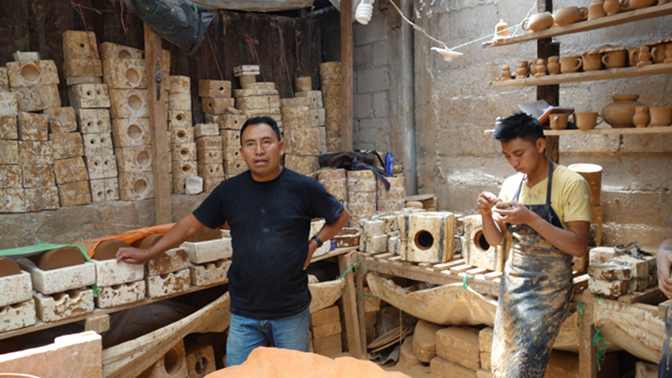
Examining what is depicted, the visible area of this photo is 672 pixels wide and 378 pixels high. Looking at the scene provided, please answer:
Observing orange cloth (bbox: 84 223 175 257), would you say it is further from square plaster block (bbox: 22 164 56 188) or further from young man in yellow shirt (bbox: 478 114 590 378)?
young man in yellow shirt (bbox: 478 114 590 378)

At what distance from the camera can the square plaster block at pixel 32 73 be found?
15.1 ft

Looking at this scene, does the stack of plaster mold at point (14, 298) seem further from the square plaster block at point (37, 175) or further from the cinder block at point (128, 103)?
the cinder block at point (128, 103)

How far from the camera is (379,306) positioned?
18.3 ft

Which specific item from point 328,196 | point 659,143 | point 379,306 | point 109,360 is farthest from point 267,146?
point 659,143

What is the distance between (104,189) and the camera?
17.0ft

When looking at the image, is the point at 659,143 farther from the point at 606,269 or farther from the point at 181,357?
the point at 181,357

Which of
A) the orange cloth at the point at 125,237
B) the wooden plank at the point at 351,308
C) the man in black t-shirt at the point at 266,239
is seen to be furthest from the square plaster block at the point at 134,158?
the man in black t-shirt at the point at 266,239

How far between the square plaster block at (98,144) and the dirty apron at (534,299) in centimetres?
397

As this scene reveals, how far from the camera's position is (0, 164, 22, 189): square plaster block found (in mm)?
4484

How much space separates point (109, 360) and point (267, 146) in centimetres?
189

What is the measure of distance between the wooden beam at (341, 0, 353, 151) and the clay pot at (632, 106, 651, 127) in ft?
10.8

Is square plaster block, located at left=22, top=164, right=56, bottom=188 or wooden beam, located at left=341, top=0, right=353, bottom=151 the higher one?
wooden beam, located at left=341, top=0, right=353, bottom=151

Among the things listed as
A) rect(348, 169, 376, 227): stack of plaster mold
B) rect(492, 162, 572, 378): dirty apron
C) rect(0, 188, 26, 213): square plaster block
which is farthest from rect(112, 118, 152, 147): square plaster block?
rect(492, 162, 572, 378): dirty apron

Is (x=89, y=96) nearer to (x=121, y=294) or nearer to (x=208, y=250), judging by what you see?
(x=208, y=250)
